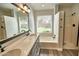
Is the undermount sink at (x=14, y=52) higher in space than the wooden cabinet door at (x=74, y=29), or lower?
lower

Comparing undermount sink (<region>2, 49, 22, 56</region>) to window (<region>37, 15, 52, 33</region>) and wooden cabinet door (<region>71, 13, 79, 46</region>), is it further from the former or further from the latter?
wooden cabinet door (<region>71, 13, 79, 46</region>)

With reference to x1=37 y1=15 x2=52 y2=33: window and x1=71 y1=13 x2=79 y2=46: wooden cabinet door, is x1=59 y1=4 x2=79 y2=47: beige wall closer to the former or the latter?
x1=71 y1=13 x2=79 y2=46: wooden cabinet door

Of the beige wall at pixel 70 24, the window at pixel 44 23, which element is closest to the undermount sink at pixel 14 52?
the window at pixel 44 23

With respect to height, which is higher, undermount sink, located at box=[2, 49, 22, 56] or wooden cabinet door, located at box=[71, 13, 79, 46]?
wooden cabinet door, located at box=[71, 13, 79, 46]

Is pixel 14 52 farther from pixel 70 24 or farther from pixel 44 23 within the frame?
pixel 70 24

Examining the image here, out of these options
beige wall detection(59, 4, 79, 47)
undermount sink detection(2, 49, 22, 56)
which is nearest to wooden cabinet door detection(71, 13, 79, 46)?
beige wall detection(59, 4, 79, 47)

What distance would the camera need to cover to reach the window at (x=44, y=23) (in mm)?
1788

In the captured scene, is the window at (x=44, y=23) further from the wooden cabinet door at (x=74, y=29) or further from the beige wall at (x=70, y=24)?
the wooden cabinet door at (x=74, y=29)

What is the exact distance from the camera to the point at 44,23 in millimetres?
1786

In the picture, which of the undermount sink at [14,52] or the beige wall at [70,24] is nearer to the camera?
the undermount sink at [14,52]

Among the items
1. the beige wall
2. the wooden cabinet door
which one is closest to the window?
the beige wall

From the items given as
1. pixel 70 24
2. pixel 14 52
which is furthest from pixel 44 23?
pixel 14 52

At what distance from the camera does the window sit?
1.79 metres

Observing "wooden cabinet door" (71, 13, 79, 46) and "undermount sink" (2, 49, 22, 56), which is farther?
"wooden cabinet door" (71, 13, 79, 46)
